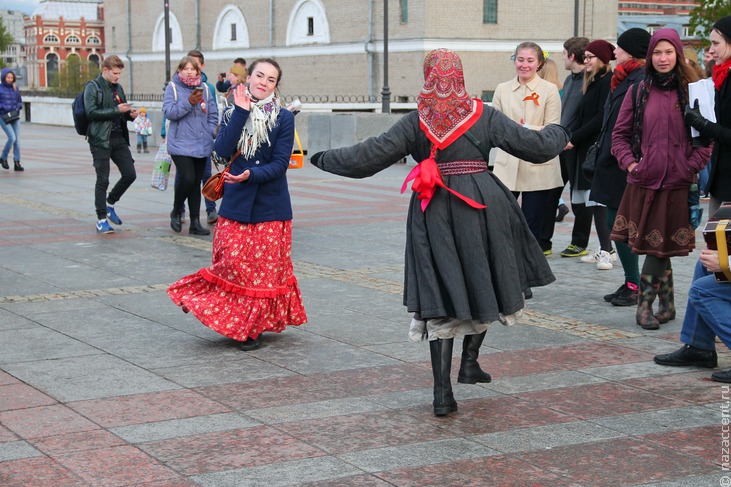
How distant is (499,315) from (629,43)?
3458mm

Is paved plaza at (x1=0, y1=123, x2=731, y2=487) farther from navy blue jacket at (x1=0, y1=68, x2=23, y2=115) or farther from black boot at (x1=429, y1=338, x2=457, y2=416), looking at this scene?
navy blue jacket at (x1=0, y1=68, x2=23, y2=115)

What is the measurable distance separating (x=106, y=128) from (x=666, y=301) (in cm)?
680

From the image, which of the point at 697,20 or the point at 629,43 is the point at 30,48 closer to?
the point at 697,20

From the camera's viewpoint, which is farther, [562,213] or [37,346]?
[562,213]

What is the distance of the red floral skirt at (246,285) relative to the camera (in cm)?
673

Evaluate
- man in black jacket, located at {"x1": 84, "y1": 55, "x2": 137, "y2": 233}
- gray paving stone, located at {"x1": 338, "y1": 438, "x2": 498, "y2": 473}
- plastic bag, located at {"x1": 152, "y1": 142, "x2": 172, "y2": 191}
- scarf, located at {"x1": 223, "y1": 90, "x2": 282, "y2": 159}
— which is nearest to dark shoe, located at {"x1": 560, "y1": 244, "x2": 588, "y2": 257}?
scarf, located at {"x1": 223, "y1": 90, "x2": 282, "y2": 159}

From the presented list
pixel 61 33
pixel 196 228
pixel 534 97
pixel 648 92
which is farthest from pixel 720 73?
pixel 61 33

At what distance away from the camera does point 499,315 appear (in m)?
5.39

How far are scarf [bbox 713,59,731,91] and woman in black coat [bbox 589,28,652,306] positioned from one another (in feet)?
4.16

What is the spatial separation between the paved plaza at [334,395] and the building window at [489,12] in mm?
39810

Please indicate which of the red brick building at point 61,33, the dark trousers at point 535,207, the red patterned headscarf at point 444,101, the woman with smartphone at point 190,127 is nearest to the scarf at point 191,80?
the woman with smartphone at point 190,127

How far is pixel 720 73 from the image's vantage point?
6.59 meters

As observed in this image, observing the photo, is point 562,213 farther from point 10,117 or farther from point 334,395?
point 10,117

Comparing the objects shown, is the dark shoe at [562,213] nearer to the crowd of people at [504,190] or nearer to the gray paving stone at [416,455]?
the crowd of people at [504,190]
